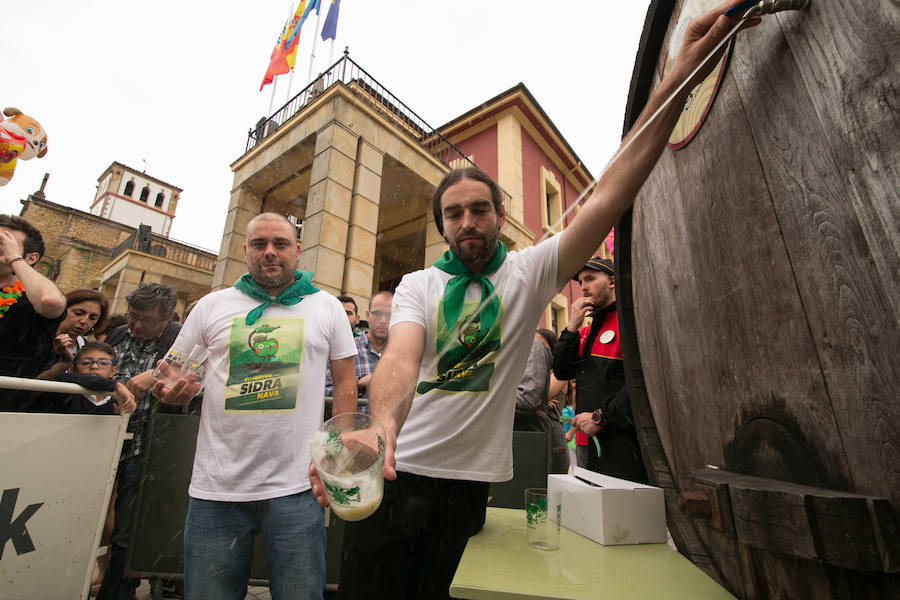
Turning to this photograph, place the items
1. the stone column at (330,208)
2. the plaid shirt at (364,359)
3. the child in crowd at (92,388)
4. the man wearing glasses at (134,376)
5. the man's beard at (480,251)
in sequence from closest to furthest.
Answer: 1. the man's beard at (480,251)
2. the child in crowd at (92,388)
3. the man wearing glasses at (134,376)
4. the plaid shirt at (364,359)
5. the stone column at (330,208)

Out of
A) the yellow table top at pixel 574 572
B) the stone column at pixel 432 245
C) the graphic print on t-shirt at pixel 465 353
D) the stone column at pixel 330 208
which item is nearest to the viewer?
the yellow table top at pixel 574 572

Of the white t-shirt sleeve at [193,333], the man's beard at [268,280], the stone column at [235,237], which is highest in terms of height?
the stone column at [235,237]

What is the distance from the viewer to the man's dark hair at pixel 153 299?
326cm

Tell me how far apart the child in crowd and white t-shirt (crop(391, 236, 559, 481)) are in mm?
2148

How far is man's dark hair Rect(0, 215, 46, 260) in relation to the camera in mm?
2600

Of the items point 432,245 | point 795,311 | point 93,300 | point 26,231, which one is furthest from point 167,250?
point 795,311

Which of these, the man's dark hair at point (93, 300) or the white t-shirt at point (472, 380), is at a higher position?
the man's dark hair at point (93, 300)

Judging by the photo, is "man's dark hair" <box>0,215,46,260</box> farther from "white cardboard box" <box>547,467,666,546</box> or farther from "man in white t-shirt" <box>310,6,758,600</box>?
"white cardboard box" <box>547,467,666,546</box>

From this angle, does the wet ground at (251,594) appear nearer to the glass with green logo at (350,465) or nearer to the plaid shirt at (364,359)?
the plaid shirt at (364,359)

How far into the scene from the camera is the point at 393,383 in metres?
1.24

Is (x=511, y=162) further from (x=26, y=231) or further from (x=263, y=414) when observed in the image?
(x=263, y=414)

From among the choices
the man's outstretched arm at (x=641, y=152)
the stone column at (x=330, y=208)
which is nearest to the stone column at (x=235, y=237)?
the stone column at (x=330, y=208)

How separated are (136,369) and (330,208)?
166 inches

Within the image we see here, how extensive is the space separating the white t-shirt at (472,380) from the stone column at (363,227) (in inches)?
221
